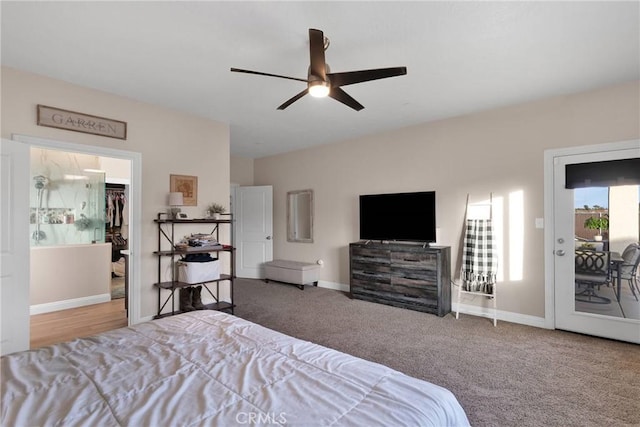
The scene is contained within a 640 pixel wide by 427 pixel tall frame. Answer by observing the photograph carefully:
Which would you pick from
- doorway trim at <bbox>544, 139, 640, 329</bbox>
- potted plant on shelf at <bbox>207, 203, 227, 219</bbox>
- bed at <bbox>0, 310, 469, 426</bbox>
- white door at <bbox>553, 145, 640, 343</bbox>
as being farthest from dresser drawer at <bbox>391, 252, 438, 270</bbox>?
bed at <bbox>0, 310, 469, 426</bbox>

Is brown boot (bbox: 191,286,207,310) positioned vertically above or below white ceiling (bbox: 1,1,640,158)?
below

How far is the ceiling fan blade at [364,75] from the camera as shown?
7.00 ft

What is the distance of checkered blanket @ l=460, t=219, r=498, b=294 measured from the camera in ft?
12.7

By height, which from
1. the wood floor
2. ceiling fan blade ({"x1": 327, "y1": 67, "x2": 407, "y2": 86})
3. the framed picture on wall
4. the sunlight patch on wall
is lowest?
the wood floor

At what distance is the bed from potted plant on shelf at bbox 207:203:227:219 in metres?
2.75

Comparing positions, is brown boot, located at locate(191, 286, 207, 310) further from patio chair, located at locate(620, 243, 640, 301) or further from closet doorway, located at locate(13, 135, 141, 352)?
patio chair, located at locate(620, 243, 640, 301)

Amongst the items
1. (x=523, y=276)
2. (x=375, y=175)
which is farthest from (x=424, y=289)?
(x=375, y=175)

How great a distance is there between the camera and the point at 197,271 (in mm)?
3770

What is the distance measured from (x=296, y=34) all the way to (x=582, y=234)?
3613mm

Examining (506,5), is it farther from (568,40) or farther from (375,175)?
(375,175)

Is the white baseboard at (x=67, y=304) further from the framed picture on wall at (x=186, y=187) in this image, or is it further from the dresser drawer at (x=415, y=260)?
the dresser drawer at (x=415, y=260)

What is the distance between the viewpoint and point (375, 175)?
514cm

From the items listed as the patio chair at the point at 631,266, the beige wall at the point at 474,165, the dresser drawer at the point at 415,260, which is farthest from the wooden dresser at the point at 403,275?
the patio chair at the point at 631,266

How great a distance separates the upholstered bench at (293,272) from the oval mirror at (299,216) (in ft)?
1.85
